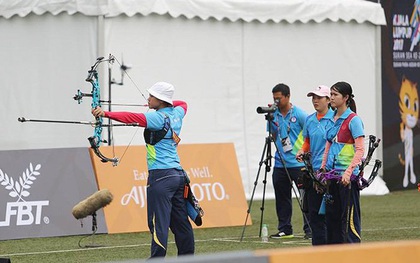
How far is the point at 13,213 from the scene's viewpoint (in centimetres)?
1469

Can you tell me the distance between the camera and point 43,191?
15.0m

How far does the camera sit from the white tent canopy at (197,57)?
58.7 feet

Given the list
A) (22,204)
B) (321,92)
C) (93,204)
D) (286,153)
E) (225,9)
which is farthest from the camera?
(225,9)

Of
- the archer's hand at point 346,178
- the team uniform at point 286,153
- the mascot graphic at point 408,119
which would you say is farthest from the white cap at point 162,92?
the mascot graphic at point 408,119

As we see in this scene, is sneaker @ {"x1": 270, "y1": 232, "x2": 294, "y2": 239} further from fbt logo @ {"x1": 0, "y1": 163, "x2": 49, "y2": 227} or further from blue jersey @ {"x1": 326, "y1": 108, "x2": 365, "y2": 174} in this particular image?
blue jersey @ {"x1": 326, "y1": 108, "x2": 365, "y2": 174}

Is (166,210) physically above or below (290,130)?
below

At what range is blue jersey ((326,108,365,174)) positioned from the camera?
37.1 feet

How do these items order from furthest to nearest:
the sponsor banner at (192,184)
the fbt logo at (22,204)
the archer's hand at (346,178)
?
the sponsor banner at (192,184), the fbt logo at (22,204), the archer's hand at (346,178)

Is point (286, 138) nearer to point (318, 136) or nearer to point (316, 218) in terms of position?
point (318, 136)

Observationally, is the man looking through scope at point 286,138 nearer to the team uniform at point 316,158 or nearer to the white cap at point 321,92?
the white cap at point 321,92

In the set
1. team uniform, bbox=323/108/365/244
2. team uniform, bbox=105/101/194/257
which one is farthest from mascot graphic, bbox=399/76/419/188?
team uniform, bbox=105/101/194/257

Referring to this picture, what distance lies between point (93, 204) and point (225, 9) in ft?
19.8

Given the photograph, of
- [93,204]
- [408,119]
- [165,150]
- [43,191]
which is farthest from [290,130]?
[408,119]

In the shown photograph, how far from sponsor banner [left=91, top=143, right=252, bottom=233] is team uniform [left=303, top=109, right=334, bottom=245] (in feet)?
12.6
